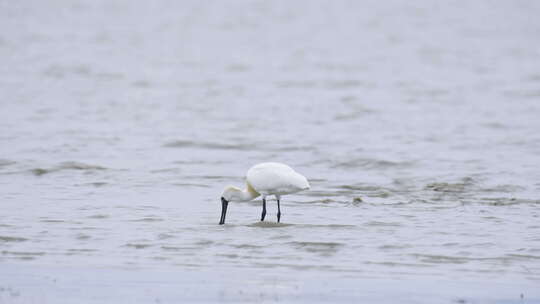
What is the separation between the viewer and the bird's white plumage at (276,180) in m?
9.77

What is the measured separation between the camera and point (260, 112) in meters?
20.9

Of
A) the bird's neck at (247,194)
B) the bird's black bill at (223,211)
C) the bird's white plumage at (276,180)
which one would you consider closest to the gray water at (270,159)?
the bird's black bill at (223,211)

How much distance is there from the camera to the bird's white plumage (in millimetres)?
9773

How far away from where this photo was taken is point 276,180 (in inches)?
386

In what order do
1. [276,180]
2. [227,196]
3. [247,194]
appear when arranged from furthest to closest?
[247,194], [227,196], [276,180]

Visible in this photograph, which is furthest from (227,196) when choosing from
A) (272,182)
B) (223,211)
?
(272,182)

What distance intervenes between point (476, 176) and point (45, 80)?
612 inches

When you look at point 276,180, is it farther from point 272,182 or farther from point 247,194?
point 247,194

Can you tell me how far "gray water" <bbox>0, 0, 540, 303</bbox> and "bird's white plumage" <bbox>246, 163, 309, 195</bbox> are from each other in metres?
0.36

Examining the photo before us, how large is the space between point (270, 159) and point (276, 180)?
557cm

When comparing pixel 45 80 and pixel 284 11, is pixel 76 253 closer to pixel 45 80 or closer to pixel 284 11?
pixel 45 80

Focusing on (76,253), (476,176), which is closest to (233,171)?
(476,176)

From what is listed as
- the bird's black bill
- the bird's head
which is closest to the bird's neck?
the bird's head

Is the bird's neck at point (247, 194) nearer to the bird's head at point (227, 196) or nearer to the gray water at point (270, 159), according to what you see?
the bird's head at point (227, 196)
